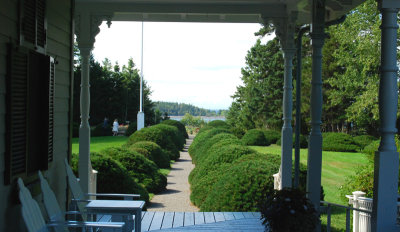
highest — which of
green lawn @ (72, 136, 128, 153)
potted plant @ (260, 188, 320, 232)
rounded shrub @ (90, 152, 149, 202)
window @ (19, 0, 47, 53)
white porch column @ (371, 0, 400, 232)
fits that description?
window @ (19, 0, 47, 53)

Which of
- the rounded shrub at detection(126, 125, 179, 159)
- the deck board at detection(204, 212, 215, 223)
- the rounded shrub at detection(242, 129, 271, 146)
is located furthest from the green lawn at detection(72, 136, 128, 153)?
the deck board at detection(204, 212, 215, 223)

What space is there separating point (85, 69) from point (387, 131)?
4.60 meters

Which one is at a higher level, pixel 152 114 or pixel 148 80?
pixel 148 80

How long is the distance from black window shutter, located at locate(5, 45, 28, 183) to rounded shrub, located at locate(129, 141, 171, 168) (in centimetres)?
918

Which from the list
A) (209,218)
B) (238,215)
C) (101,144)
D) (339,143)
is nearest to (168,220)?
(209,218)

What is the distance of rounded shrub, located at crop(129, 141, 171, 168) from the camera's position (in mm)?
12992

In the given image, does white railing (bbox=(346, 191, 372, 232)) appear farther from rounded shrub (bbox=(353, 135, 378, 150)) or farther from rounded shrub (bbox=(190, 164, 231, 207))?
rounded shrub (bbox=(353, 135, 378, 150))

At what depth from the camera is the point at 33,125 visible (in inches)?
143

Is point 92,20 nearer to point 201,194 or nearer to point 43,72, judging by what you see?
point 43,72

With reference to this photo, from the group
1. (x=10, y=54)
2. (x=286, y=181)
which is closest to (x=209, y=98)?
(x=286, y=181)

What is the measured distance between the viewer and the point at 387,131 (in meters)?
3.50

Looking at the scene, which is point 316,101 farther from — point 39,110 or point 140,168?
point 140,168

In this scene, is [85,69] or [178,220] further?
[85,69]

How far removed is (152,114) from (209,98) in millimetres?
14320
